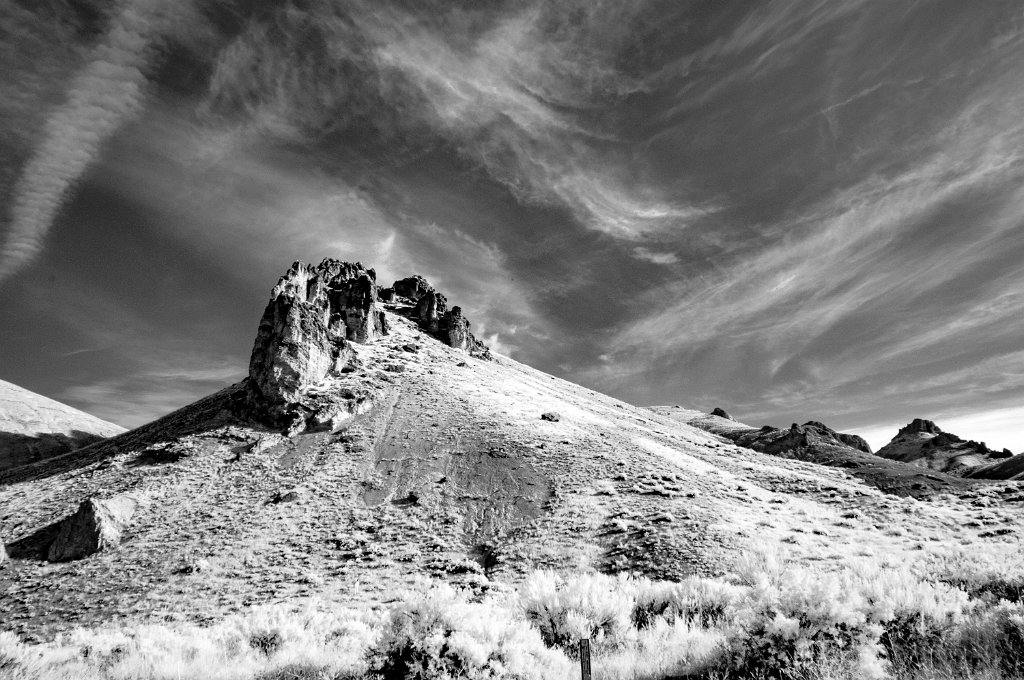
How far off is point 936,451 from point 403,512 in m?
116

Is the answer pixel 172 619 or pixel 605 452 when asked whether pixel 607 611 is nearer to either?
pixel 172 619

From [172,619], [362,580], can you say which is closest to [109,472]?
[172,619]

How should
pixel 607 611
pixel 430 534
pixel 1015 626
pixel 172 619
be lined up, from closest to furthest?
1. pixel 1015 626
2. pixel 607 611
3. pixel 172 619
4. pixel 430 534

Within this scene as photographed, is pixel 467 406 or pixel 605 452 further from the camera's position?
pixel 467 406

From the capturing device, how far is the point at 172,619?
20.5 meters

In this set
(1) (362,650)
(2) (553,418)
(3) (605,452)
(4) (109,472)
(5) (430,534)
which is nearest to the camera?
(1) (362,650)

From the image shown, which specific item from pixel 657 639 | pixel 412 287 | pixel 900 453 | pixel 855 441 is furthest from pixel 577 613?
pixel 900 453

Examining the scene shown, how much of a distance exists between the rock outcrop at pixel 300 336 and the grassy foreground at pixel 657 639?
105ft

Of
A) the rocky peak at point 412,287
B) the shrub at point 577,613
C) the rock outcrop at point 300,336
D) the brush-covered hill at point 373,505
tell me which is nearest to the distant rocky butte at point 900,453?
the brush-covered hill at point 373,505

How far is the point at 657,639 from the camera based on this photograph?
9.20 metres

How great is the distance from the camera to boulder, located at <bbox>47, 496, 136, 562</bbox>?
1017 inches

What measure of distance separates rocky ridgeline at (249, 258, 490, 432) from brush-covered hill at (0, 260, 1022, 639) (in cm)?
24

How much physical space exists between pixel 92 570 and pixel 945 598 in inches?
1354

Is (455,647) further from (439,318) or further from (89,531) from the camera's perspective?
(439,318)
